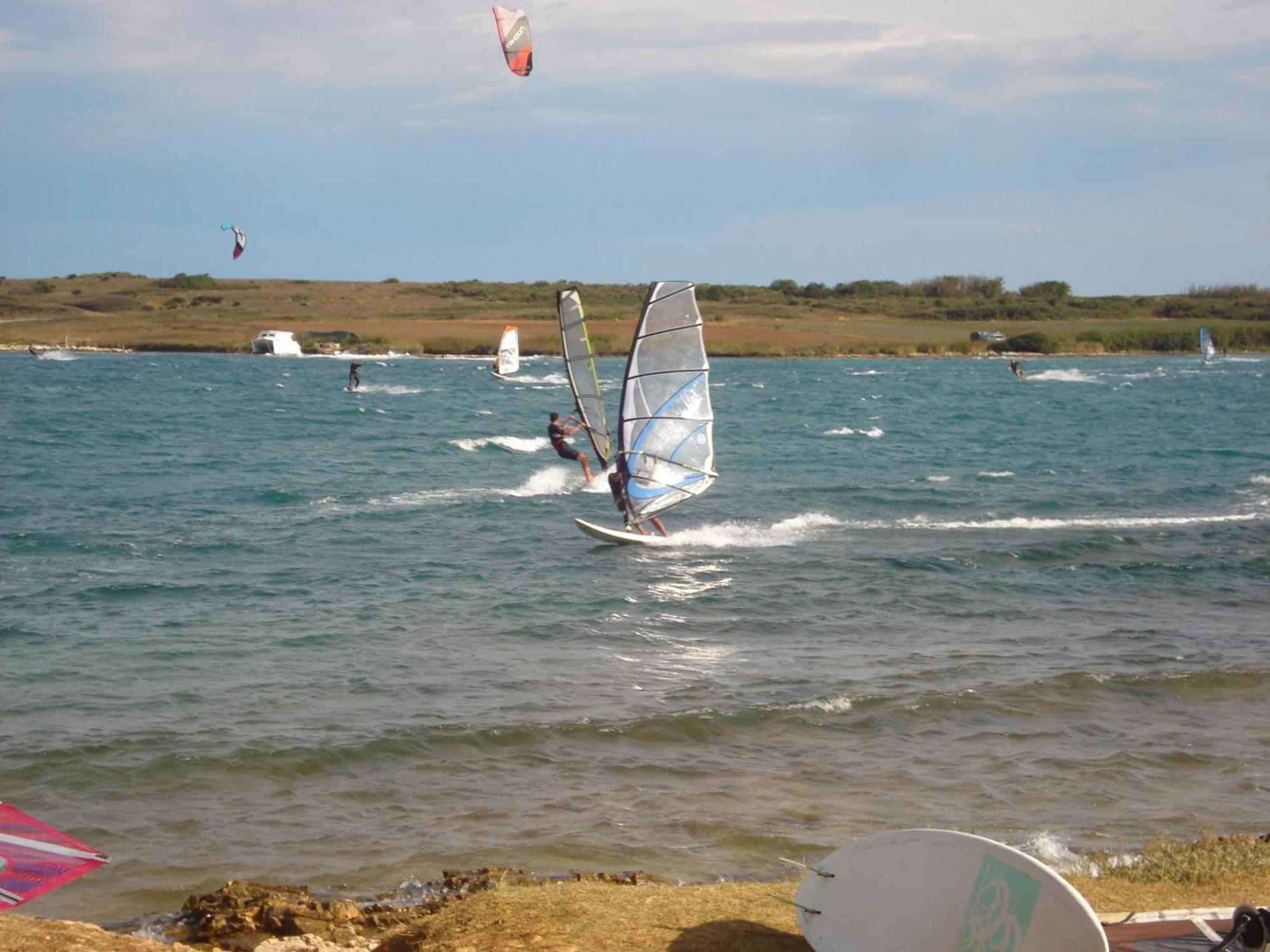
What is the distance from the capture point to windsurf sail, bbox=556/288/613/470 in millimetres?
19172

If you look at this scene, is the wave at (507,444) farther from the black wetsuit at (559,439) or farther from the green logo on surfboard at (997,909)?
the green logo on surfboard at (997,909)

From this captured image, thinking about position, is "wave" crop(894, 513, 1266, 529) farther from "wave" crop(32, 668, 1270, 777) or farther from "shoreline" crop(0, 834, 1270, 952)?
"shoreline" crop(0, 834, 1270, 952)

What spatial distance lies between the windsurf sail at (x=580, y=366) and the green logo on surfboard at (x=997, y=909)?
581 inches

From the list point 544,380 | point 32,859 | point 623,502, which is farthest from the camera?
point 544,380

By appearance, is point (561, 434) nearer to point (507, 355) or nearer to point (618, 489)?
point (618, 489)

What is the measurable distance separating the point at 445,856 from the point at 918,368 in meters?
75.5

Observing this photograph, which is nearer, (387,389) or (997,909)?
(997,909)

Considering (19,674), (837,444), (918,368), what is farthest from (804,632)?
(918,368)

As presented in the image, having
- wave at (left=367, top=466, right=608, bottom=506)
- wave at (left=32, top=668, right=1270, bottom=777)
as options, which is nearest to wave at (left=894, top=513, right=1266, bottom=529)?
wave at (left=367, top=466, right=608, bottom=506)

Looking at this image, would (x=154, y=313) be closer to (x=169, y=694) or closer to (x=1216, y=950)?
(x=169, y=694)

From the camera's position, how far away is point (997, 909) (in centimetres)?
432

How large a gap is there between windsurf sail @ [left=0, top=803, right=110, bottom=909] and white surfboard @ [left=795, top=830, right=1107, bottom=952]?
3309 millimetres

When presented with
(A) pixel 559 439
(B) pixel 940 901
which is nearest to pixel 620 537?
(A) pixel 559 439

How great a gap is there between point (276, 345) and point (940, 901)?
3192 inches
